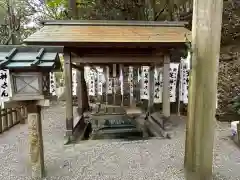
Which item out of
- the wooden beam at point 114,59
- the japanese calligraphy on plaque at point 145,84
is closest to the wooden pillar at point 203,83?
the wooden beam at point 114,59

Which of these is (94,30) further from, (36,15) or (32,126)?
(36,15)

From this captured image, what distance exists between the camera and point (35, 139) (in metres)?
3.79

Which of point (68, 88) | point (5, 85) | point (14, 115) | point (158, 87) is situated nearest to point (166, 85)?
point (158, 87)

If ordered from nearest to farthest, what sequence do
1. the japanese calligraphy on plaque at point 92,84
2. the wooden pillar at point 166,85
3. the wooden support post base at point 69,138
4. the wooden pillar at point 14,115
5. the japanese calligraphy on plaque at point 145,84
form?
the wooden support post base at point 69,138, the wooden pillar at point 166,85, the japanese calligraphy on plaque at point 145,84, the wooden pillar at point 14,115, the japanese calligraphy on plaque at point 92,84

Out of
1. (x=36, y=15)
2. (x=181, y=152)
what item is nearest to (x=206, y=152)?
(x=181, y=152)

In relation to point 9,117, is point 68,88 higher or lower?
higher

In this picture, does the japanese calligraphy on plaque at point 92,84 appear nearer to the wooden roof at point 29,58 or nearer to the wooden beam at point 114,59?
the wooden beam at point 114,59

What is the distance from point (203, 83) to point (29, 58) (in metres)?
2.57

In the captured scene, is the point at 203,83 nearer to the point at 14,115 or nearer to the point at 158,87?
the point at 158,87

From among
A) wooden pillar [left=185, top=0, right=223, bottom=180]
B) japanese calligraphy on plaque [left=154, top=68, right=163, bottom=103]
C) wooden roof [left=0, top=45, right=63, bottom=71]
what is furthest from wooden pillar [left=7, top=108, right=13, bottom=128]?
wooden pillar [left=185, top=0, right=223, bottom=180]

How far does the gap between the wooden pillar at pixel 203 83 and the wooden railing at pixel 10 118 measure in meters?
5.13

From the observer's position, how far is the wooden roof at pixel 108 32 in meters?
5.37

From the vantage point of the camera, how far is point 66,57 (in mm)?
5895

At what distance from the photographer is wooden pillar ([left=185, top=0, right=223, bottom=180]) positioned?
3320mm
